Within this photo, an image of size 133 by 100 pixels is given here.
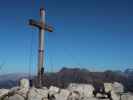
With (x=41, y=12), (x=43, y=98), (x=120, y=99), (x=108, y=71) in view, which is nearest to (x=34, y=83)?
(x=43, y=98)

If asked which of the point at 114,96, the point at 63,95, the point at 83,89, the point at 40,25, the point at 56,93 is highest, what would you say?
the point at 40,25

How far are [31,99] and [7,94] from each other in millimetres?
1966

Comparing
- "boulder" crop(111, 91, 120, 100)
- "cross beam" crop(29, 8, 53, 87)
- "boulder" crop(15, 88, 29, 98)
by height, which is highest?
"cross beam" crop(29, 8, 53, 87)

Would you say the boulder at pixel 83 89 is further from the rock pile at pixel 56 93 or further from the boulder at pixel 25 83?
the boulder at pixel 25 83

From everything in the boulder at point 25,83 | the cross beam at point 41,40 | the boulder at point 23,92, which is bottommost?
the boulder at point 23,92

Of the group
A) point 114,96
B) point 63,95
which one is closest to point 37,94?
point 63,95

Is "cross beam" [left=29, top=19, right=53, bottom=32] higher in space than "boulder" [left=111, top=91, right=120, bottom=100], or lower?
higher

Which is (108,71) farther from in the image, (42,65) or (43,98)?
(43,98)

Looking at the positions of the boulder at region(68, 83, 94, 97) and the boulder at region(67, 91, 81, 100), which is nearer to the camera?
the boulder at region(67, 91, 81, 100)

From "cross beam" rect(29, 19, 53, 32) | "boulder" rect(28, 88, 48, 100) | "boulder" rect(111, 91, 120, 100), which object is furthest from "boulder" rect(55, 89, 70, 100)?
"cross beam" rect(29, 19, 53, 32)

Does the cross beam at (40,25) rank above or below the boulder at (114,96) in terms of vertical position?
above

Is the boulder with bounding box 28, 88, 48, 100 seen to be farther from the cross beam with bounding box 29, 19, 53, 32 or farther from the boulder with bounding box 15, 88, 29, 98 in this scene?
the cross beam with bounding box 29, 19, 53, 32

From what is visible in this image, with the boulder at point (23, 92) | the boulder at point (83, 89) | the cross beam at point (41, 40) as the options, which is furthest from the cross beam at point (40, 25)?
the boulder at point (83, 89)

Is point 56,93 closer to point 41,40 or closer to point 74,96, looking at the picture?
point 74,96
